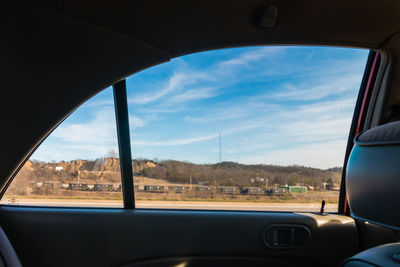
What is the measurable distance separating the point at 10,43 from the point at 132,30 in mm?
754

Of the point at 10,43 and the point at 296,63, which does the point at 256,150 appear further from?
the point at 10,43

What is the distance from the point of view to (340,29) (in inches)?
75.4

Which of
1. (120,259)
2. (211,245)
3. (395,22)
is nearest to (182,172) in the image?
(211,245)

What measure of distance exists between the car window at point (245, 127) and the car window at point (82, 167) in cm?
19

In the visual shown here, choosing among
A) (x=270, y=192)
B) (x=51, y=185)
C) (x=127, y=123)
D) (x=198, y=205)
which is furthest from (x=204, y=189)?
(x=51, y=185)

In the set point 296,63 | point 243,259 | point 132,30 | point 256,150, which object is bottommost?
point 243,259

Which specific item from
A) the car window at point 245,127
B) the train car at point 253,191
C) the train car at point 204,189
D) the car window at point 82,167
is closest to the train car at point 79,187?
the car window at point 82,167

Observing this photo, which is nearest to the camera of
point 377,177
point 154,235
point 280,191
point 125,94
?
point 377,177

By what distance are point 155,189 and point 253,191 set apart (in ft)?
2.65

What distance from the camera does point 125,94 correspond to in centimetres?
214

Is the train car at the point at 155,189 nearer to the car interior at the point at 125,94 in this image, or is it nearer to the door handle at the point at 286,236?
the car interior at the point at 125,94

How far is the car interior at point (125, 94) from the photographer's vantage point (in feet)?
5.71

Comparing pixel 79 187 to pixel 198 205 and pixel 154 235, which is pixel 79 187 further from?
pixel 198 205

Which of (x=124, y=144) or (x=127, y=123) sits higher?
(x=127, y=123)
